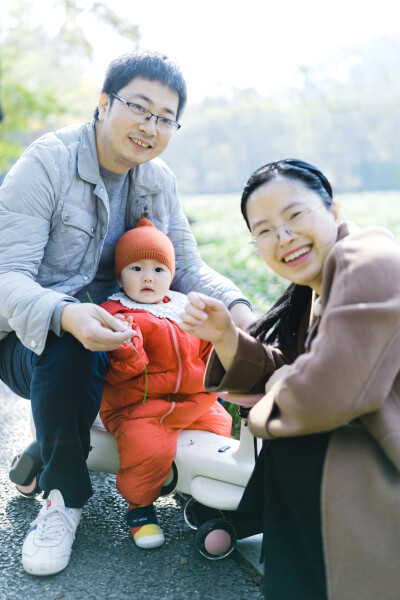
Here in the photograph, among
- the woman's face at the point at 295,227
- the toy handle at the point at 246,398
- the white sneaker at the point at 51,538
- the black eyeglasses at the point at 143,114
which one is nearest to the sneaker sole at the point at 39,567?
the white sneaker at the point at 51,538

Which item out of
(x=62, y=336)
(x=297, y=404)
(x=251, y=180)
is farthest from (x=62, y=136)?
(x=297, y=404)

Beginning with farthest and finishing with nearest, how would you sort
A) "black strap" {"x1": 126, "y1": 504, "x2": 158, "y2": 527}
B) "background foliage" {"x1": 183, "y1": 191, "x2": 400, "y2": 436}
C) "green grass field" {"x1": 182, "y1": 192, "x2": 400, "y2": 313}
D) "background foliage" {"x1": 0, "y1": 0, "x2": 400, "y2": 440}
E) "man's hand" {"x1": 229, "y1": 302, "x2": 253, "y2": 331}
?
"background foliage" {"x1": 0, "y1": 0, "x2": 400, "y2": 440} → "green grass field" {"x1": 182, "y1": 192, "x2": 400, "y2": 313} → "background foliage" {"x1": 183, "y1": 191, "x2": 400, "y2": 436} → "man's hand" {"x1": 229, "y1": 302, "x2": 253, "y2": 331} → "black strap" {"x1": 126, "y1": 504, "x2": 158, "y2": 527}

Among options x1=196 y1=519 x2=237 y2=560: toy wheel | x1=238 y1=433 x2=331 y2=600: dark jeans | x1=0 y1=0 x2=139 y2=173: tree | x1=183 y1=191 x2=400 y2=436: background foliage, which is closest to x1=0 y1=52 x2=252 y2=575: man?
x1=196 y1=519 x2=237 y2=560: toy wheel

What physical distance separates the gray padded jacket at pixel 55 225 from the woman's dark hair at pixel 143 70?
7.6 inches

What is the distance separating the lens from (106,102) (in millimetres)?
2318

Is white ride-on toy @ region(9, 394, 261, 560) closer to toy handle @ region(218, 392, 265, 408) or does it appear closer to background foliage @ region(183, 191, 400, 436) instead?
toy handle @ region(218, 392, 265, 408)

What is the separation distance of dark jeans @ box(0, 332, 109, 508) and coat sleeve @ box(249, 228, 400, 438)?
0.74 m

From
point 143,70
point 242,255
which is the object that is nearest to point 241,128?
point 242,255

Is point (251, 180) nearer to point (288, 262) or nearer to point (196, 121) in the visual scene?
point (288, 262)

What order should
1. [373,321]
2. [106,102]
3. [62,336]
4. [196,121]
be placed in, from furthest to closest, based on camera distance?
[196,121] < [106,102] < [62,336] < [373,321]

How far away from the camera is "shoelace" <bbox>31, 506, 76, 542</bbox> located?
1.89 m

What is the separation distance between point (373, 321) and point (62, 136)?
57.8 inches

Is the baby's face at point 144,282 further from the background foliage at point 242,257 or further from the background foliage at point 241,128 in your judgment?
the background foliage at point 241,128

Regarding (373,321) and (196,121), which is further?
(196,121)
